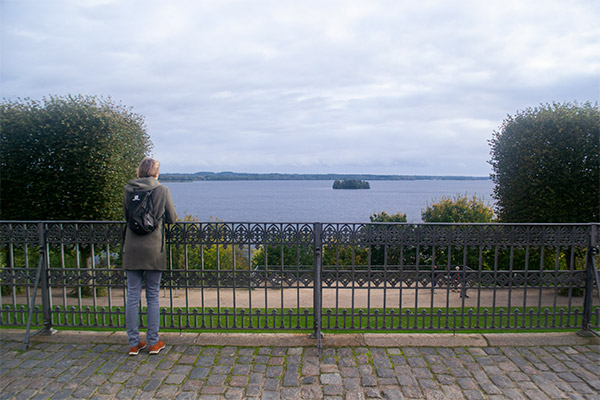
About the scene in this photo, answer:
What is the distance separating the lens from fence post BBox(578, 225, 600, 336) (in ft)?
16.1

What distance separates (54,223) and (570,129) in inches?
407

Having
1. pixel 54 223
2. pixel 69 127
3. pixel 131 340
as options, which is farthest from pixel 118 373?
pixel 69 127

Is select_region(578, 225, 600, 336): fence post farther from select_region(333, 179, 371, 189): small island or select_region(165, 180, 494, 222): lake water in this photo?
select_region(333, 179, 371, 189): small island

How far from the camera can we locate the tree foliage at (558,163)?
8609 millimetres

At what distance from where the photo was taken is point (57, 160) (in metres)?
8.55

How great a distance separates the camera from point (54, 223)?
5129 millimetres

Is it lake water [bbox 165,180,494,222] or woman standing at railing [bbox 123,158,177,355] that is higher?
woman standing at railing [bbox 123,158,177,355]

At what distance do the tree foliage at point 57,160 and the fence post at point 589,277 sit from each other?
9.16 m

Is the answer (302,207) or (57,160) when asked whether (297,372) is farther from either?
(302,207)

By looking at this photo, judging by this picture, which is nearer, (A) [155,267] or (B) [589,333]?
(A) [155,267]

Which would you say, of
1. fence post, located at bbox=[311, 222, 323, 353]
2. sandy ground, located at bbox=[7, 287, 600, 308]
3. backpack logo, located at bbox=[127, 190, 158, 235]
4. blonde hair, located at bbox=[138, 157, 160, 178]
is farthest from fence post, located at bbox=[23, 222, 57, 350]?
fence post, located at bbox=[311, 222, 323, 353]

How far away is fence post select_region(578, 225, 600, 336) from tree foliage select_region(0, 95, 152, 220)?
30.1ft

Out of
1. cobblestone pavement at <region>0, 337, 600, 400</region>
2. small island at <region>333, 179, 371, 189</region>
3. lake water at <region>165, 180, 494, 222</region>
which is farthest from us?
small island at <region>333, 179, 371, 189</region>

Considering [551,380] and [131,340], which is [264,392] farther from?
[551,380]
